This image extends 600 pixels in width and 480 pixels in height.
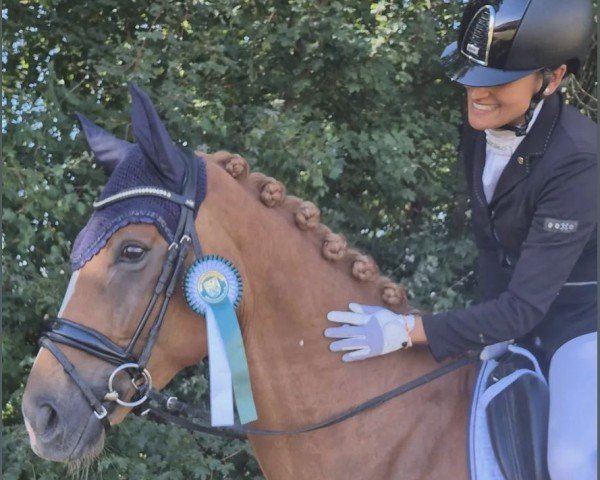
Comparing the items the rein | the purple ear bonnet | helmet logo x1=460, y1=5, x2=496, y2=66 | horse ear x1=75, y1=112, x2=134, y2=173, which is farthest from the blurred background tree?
helmet logo x1=460, y1=5, x2=496, y2=66

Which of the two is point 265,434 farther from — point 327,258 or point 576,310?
point 576,310

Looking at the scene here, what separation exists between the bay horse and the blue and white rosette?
0.05m

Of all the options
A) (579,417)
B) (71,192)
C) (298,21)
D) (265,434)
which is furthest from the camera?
(298,21)

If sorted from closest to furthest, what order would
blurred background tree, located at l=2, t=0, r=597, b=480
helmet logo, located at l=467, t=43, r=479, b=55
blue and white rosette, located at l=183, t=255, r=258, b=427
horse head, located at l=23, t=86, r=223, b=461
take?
horse head, located at l=23, t=86, r=223, b=461, blue and white rosette, located at l=183, t=255, r=258, b=427, helmet logo, located at l=467, t=43, r=479, b=55, blurred background tree, located at l=2, t=0, r=597, b=480

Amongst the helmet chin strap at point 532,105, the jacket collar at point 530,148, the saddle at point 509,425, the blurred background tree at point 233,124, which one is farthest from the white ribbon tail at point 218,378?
the blurred background tree at point 233,124

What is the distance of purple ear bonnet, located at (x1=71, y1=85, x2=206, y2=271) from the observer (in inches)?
98.3

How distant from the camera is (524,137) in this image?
2770mm

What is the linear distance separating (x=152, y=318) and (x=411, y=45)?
4.37 meters

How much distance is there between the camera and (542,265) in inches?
102

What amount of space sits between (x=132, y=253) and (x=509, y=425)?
128 centimetres

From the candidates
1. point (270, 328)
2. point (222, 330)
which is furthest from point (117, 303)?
point (270, 328)

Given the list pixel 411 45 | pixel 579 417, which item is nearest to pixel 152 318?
pixel 579 417

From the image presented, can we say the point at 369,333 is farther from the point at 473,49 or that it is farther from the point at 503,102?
the point at 473,49

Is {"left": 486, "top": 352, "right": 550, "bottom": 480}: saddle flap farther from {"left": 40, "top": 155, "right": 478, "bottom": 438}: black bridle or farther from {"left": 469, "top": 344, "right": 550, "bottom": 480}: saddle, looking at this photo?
{"left": 40, "top": 155, "right": 478, "bottom": 438}: black bridle
